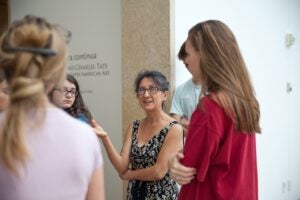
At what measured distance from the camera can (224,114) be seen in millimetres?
1630

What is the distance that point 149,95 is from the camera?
260cm

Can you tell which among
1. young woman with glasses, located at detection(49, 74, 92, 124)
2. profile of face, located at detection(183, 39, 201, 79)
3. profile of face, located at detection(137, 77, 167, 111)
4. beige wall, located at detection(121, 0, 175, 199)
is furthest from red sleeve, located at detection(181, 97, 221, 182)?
beige wall, located at detection(121, 0, 175, 199)

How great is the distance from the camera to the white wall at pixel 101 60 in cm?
374

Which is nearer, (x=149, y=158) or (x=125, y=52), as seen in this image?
(x=149, y=158)

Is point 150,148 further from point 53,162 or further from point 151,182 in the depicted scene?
point 53,162

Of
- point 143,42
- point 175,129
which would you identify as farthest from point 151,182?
point 143,42

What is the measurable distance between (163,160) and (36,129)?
1.45 m

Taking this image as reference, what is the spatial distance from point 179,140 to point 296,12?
147 inches

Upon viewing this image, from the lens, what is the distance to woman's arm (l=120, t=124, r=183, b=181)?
2373 mm

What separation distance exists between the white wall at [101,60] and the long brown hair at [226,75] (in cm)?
204

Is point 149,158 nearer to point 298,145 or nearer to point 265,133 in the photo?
point 265,133

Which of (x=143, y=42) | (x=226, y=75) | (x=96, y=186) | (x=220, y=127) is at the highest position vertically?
(x=143, y=42)

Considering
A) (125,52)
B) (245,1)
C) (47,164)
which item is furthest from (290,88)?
(47,164)

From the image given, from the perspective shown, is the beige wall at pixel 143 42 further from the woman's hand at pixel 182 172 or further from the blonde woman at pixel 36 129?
the blonde woman at pixel 36 129
